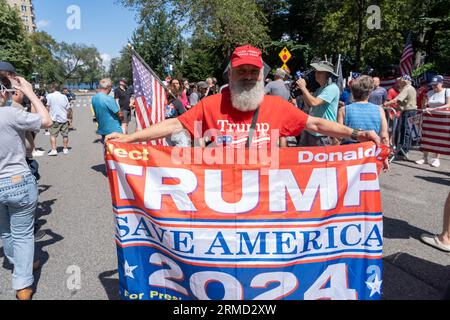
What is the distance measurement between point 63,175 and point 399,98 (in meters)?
8.18

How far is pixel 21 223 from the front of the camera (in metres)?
2.82

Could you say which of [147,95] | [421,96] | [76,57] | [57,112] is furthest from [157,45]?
[76,57]

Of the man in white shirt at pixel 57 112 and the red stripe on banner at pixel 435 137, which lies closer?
the red stripe on banner at pixel 435 137

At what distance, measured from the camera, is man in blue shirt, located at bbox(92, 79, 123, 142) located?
6.60m

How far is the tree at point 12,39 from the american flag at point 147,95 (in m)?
40.9

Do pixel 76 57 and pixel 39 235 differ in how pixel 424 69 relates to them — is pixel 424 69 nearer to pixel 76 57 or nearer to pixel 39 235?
pixel 39 235

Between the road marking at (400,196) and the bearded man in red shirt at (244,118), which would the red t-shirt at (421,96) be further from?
the bearded man in red shirt at (244,118)

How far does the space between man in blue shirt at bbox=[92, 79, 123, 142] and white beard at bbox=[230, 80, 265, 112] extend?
4.66 meters

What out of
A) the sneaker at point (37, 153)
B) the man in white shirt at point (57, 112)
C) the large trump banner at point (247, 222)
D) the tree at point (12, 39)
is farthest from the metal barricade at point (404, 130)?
the tree at point (12, 39)

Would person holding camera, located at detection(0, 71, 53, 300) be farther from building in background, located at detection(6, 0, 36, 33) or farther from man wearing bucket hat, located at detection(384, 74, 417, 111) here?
building in background, located at detection(6, 0, 36, 33)

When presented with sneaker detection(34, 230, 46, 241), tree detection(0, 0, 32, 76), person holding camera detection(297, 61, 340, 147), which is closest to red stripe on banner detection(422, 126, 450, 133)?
person holding camera detection(297, 61, 340, 147)

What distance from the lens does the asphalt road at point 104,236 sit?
10.3 ft

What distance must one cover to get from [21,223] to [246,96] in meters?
2.16
